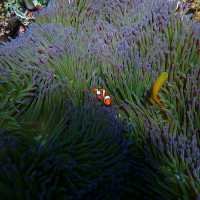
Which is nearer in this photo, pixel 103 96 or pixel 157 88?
pixel 157 88

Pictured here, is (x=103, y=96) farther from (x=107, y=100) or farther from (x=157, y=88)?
(x=157, y=88)

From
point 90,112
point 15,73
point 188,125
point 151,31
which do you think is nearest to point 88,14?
point 151,31

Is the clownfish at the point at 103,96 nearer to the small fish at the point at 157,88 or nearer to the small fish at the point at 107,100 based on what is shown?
the small fish at the point at 107,100

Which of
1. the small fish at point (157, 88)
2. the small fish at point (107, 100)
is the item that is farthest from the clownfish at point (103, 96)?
the small fish at point (157, 88)

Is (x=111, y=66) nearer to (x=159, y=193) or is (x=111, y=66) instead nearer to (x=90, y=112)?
(x=90, y=112)

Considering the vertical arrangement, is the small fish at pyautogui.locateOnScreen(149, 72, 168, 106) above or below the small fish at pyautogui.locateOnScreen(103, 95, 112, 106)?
above

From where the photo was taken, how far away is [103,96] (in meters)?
2.13

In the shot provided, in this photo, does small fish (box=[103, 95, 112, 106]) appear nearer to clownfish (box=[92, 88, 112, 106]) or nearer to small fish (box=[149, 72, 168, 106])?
clownfish (box=[92, 88, 112, 106])

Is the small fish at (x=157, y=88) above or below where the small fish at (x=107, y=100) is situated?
above

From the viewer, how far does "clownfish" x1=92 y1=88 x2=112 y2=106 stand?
209 cm

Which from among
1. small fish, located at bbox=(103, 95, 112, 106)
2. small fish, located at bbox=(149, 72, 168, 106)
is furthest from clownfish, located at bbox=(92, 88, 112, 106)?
small fish, located at bbox=(149, 72, 168, 106)

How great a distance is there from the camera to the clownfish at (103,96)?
2094mm

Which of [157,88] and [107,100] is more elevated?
[157,88]

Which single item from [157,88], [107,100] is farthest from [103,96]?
[157,88]
